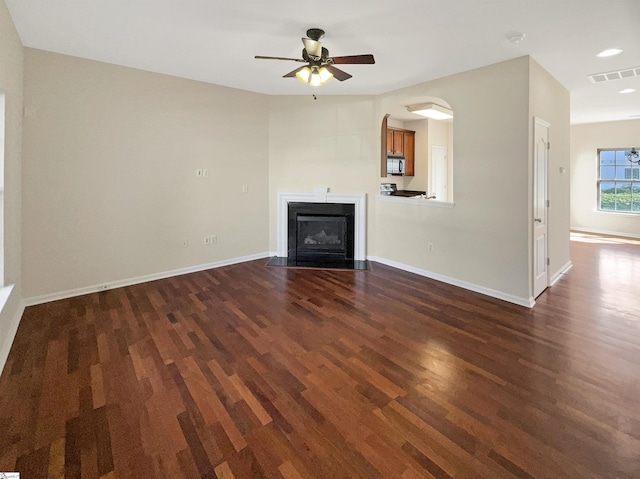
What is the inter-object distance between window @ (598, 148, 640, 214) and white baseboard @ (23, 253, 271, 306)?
863cm

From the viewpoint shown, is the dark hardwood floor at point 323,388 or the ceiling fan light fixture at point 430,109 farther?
the ceiling fan light fixture at point 430,109

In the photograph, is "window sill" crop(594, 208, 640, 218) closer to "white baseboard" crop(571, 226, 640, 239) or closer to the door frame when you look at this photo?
"white baseboard" crop(571, 226, 640, 239)

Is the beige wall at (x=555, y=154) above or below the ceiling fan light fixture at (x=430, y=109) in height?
below

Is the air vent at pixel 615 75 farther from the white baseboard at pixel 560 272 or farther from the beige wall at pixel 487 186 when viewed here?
the white baseboard at pixel 560 272

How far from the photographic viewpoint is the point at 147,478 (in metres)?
1.56

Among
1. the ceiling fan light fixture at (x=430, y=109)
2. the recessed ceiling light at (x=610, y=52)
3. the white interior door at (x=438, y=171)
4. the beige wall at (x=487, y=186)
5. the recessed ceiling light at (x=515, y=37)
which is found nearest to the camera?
the recessed ceiling light at (x=515, y=37)

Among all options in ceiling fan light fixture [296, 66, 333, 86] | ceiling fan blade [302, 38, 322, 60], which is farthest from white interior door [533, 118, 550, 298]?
ceiling fan blade [302, 38, 322, 60]

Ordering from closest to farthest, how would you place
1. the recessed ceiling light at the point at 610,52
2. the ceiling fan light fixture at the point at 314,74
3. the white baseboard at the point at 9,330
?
the white baseboard at the point at 9,330
the ceiling fan light fixture at the point at 314,74
the recessed ceiling light at the point at 610,52

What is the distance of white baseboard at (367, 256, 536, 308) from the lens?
149 inches

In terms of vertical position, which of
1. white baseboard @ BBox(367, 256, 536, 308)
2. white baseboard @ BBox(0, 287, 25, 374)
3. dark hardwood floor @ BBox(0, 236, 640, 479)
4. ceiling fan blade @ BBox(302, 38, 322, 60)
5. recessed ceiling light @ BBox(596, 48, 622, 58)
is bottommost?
dark hardwood floor @ BBox(0, 236, 640, 479)

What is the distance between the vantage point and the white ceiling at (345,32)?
2.72m

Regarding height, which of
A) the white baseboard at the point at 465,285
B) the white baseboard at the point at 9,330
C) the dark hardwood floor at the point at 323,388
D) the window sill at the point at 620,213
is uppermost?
the window sill at the point at 620,213

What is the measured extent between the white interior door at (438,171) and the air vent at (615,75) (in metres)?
3.66

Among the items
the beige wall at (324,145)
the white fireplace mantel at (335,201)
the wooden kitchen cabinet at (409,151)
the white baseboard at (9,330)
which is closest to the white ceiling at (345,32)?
the beige wall at (324,145)
